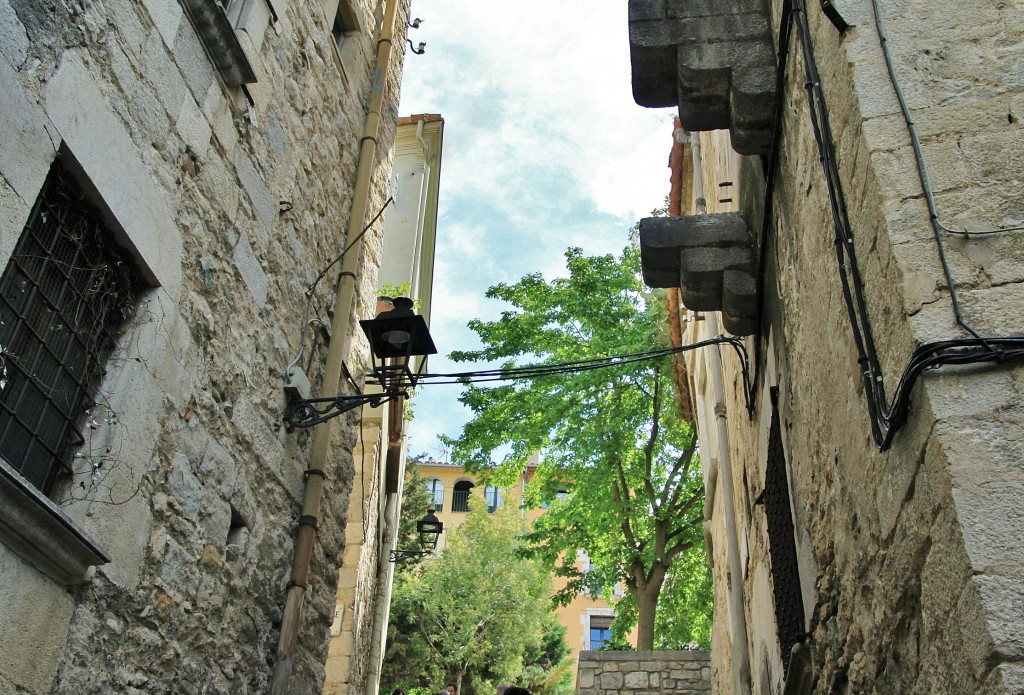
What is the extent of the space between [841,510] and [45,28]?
9.91 ft

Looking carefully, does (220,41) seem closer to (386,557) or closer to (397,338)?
(397,338)

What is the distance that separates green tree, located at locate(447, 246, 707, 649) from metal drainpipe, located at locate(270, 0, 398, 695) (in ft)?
22.1

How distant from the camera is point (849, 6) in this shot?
2.87 metres

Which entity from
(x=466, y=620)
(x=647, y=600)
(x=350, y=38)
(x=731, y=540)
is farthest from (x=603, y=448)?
(x=466, y=620)

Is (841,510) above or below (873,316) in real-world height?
below

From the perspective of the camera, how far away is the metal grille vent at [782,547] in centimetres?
443

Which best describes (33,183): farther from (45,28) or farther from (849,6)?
(849,6)

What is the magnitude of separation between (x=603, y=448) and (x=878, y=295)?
11.1 meters

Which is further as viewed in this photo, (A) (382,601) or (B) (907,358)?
(A) (382,601)

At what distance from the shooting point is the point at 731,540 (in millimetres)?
7008

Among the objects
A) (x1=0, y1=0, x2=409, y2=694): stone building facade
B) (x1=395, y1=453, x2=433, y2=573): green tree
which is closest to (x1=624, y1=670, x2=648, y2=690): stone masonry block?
(x1=0, y1=0, x2=409, y2=694): stone building facade

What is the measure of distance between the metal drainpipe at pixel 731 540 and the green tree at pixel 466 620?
1274 cm

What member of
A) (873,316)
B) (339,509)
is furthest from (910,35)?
(339,509)

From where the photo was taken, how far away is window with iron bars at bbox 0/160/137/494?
2932 mm
